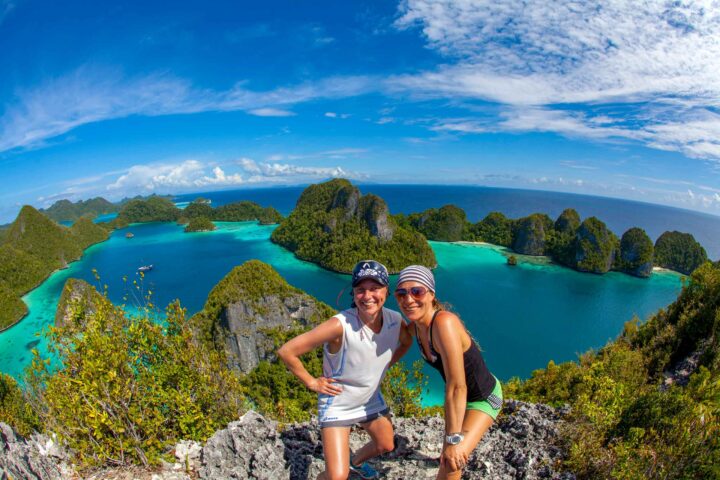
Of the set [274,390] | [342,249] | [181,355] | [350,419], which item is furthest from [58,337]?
[342,249]

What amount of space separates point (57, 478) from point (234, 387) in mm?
2032

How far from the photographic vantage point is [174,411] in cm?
443

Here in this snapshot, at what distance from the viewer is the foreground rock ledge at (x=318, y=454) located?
3721 mm

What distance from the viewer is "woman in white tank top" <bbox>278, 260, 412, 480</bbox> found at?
10.0ft

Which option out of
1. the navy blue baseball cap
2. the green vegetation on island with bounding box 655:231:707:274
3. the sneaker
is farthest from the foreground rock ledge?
the green vegetation on island with bounding box 655:231:707:274

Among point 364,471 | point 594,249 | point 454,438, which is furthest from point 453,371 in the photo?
point 594,249

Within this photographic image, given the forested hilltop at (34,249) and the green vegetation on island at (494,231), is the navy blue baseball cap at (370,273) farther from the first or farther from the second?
the green vegetation on island at (494,231)

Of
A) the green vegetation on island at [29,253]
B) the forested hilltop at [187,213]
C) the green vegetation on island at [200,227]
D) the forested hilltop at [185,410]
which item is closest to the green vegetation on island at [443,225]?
the forested hilltop at [187,213]

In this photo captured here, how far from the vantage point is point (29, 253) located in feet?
236

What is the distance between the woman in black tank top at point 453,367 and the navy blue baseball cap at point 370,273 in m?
0.16

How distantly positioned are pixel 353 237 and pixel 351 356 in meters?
64.9

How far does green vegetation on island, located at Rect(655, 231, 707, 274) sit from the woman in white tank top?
91.0 meters

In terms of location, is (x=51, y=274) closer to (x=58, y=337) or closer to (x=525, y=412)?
(x=58, y=337)

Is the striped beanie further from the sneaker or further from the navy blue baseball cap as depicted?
the sneaker
